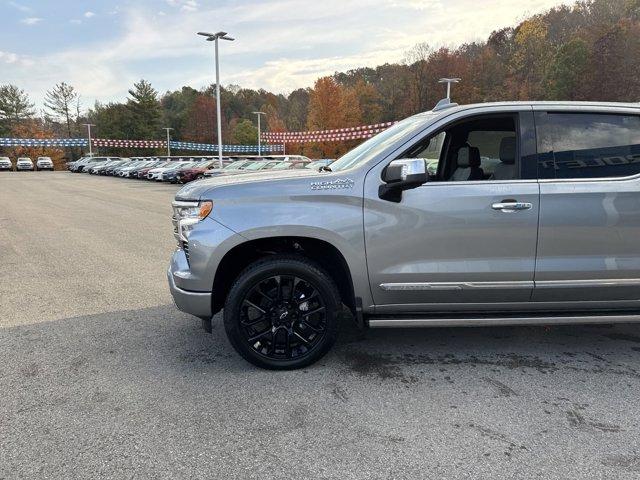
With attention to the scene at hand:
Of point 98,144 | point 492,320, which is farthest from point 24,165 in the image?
point 492,320

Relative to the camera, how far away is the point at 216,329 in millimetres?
4586

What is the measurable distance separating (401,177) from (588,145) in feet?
4.85

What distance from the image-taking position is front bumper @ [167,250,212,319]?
3.60 m

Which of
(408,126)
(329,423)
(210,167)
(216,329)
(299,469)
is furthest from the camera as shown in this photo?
(210,167)

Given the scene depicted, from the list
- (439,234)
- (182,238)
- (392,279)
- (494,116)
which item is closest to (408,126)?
(494,116)

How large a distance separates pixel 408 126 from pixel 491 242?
3.68 ft

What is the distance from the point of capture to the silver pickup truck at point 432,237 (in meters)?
3.51

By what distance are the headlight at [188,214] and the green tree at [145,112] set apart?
80339mm

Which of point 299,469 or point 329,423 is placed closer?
point 299,469

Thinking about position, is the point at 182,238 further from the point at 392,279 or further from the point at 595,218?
the point at 595,218

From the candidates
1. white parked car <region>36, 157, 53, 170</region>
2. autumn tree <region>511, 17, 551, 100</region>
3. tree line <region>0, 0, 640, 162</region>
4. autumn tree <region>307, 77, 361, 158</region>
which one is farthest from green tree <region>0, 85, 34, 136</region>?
autumn tree <region>511, 17, 551, 100</region>

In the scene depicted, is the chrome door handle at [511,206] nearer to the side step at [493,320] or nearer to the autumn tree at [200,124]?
the side step at [493,320]

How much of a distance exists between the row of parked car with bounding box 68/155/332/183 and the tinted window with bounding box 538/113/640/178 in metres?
16.7

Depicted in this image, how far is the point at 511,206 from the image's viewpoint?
3.49 metres
